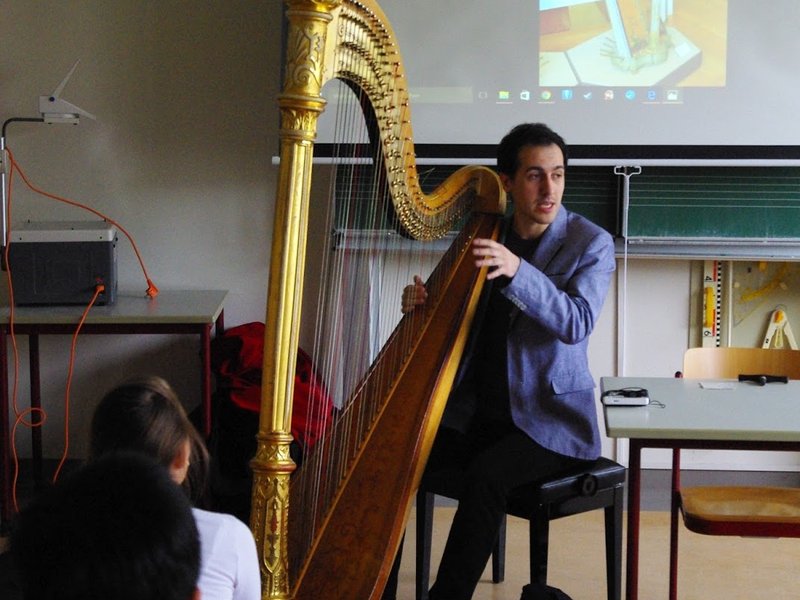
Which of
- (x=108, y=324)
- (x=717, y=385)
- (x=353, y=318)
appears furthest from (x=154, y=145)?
(x=717, y=385)

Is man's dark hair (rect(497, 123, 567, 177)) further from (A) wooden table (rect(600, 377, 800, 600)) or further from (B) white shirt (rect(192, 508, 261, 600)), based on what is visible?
(B) white shirt (rect(192, 508, 261, 600))

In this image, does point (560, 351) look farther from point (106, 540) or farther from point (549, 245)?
point (106, 540)

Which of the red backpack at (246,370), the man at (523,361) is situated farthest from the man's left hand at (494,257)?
the red backpack at (246,370)

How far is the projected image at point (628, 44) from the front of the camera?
364cm

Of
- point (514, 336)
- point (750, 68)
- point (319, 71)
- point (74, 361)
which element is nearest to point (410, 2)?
point (750, 68)

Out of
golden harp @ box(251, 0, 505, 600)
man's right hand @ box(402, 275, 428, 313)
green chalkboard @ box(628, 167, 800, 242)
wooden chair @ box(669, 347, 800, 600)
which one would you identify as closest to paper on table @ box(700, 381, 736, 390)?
wooden chair @ box(669, 347, 800, 600)

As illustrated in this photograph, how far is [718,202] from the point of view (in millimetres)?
3766

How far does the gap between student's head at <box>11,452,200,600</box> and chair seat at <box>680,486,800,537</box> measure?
187 centimetres

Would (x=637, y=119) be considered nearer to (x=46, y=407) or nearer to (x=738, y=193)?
(x=738, y=193)

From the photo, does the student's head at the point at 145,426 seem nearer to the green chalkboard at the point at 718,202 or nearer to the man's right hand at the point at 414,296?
the man's right hand at the point at 414,296

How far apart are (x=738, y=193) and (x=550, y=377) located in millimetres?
1513

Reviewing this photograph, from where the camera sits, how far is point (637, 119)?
368cm

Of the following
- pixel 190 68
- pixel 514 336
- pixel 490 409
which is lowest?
pixel 490 409

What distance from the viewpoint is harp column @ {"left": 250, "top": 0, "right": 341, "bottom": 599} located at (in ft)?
→ 4.56
